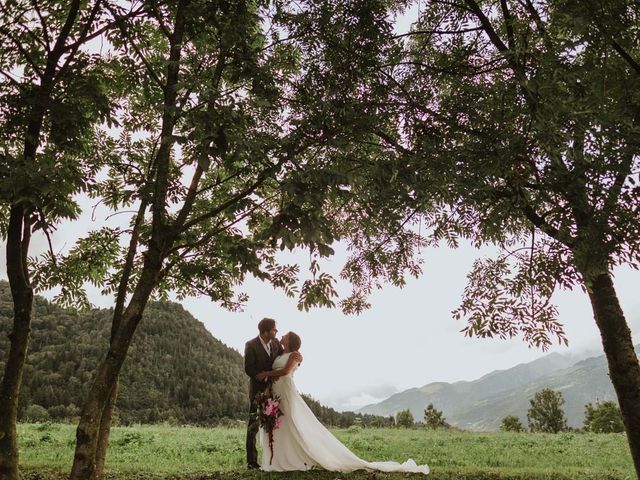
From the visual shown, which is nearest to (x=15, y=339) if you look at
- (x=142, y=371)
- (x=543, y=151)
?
(x=543, y=151)

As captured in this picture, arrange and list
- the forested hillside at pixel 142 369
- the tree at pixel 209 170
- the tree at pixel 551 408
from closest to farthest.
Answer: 1. the tree at pixel 209 170
2. the tree at pixel 551 408
3. the forested hillside at pixel 142 369

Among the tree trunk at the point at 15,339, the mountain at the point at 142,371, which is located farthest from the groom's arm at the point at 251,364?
the mountain at the point at 142,371

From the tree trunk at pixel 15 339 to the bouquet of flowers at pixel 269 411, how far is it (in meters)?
3.86

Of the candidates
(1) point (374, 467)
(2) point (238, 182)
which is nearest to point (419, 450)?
(1) point (374, 467)

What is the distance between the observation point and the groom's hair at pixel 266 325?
31.0 feet

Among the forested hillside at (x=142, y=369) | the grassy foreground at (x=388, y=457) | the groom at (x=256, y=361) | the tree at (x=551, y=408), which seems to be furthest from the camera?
the forested hillside at (x=142, y=369)

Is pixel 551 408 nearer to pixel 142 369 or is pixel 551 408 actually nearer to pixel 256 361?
pixel 256 361

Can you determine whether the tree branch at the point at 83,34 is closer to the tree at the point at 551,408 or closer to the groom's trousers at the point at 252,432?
the groom's trousers at the point at 252,432

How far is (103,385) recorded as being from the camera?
620 centimetres

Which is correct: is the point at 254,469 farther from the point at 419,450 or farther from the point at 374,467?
the point at 419,450

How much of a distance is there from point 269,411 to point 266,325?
1593mm

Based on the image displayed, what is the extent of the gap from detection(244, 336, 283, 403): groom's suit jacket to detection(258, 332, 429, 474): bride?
180 millimetres

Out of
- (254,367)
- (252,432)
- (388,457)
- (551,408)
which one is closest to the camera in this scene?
(252,432)

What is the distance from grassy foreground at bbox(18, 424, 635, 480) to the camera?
8.43 m
